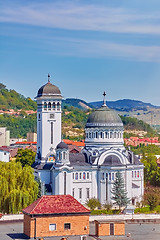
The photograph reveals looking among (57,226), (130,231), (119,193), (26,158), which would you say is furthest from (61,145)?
(57,226)

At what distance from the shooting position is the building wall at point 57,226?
43.7 m

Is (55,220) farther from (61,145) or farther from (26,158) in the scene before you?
(26,158)

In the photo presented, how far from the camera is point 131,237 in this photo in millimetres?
44906

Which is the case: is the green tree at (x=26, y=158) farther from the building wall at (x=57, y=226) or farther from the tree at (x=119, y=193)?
the building wall at (x=57, y=226)

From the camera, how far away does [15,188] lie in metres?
62.9

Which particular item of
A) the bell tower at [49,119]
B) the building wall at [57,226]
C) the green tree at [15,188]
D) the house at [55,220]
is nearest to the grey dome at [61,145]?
the green tree at [15,188]

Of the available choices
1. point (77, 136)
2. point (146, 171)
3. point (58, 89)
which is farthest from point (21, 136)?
point (58, 89)

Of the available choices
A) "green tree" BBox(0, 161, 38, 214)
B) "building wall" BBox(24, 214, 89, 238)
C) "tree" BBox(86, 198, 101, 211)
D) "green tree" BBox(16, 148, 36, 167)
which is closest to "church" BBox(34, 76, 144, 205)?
"tree" BBox(86, 198, 101, 211)

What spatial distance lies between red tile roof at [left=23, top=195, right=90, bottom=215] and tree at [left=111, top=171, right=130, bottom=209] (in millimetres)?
22627

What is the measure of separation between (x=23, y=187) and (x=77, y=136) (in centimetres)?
10603

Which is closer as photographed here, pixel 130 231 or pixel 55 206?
pixel 55 206

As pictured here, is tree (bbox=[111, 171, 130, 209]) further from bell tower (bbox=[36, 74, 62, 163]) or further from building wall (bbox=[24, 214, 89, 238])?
building wall (bbox=[24, 214, 89, 238])

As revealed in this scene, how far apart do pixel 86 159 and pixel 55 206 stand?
2631cm

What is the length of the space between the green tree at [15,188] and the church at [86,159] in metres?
3.54
